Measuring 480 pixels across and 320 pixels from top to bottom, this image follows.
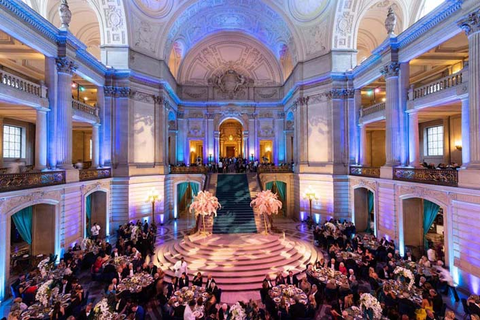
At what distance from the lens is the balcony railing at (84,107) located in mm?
13789

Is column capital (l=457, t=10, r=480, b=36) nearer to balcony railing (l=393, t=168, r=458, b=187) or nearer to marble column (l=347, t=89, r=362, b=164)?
balcony railing (l=393, t=168, r=458, b=187)

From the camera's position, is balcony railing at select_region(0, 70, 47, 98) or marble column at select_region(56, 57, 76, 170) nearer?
balcony railing at select_region(0, 70, 47, 98)

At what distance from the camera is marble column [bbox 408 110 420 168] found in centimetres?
1246

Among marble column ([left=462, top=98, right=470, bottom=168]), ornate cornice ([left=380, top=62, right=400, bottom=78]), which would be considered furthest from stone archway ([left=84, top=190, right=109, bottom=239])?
marble column ([left=462, top=98, right=470, bottom=168])

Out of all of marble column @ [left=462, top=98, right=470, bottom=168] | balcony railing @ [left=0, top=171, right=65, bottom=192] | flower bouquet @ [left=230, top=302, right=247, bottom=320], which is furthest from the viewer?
marble column @ [left=462, top=98, right=470, bottom=168]

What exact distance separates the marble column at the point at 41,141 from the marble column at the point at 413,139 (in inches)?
689

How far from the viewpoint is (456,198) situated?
9.10m

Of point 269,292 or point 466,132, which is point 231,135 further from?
point 269,292

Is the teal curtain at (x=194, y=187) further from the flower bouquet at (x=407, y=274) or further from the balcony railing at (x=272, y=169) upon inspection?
the flower bouquet at (x=407, y=274)

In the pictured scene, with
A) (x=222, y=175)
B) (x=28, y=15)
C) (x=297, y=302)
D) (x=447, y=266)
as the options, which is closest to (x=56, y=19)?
(x=28, y=15)

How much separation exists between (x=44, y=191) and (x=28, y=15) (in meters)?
7.03

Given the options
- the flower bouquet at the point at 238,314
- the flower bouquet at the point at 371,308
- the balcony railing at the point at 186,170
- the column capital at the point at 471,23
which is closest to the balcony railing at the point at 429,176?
the column capital at the point at 471,23

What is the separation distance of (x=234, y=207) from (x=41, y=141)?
35.6 feet

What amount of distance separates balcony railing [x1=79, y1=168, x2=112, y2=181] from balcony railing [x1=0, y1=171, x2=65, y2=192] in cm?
167
